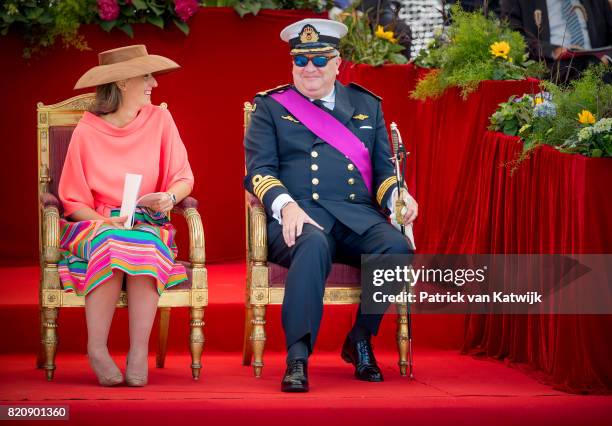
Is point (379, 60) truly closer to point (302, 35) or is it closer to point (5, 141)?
point (302, 35)

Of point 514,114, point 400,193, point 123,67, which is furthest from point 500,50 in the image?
point 123,67

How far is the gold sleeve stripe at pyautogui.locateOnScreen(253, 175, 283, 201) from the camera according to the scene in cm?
525

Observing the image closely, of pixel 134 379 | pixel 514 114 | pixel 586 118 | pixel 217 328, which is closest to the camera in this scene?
pixel 134 379

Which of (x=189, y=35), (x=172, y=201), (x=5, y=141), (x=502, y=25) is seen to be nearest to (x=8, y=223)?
(x=5, y=141)

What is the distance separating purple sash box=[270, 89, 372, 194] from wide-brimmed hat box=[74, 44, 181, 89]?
560 millimetres

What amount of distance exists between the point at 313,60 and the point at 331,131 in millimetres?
329

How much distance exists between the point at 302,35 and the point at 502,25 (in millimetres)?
1825

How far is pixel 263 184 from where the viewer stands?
527 cm

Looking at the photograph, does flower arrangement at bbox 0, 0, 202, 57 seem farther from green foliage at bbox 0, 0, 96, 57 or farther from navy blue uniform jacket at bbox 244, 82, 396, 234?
navy blue uniform jacket at bbox 244, 82, 396, 234

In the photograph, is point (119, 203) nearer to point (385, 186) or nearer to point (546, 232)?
point (385, 186)

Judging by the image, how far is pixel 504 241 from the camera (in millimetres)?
5637

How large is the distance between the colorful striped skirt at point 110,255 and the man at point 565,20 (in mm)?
3594

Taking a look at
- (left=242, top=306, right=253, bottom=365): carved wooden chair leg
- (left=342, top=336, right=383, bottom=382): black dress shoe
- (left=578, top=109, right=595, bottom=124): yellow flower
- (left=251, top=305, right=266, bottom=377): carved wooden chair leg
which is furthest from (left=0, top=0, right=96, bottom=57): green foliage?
(left=578, top=109, right=595, bottom=124): yellow flower

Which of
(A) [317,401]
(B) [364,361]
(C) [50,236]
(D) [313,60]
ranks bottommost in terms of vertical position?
(A) [317,401]
